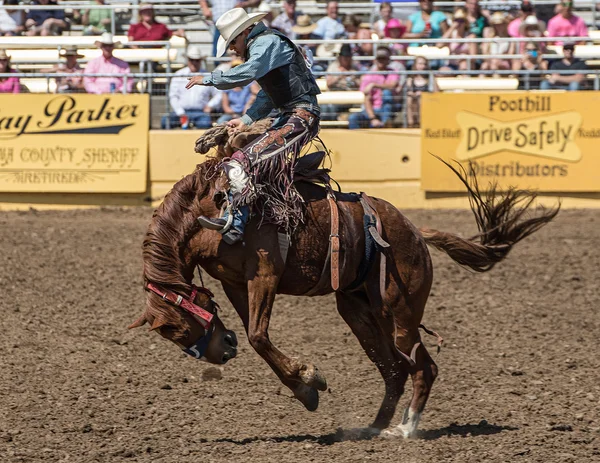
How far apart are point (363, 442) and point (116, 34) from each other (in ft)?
39.9

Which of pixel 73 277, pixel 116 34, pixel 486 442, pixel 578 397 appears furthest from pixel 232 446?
pixel 116 34

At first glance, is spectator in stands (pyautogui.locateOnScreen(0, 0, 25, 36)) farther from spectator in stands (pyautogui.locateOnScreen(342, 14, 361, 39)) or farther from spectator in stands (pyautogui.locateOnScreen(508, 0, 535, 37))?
spectator in stands (pyautogui.locateOnScreen(508, 0, 535, 37))

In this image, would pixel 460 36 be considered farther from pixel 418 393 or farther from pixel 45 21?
pixel 418 393

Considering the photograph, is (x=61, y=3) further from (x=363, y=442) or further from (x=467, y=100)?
Result: (x=363, y=442)

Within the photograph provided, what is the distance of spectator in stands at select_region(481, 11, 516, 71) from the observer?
1420 centimetres

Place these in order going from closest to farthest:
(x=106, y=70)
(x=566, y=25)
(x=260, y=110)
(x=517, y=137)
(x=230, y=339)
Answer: (x=230, y=339), (x=260, y=110), (x=517, y=137), (x=106, y=70), (x=566, y=25)

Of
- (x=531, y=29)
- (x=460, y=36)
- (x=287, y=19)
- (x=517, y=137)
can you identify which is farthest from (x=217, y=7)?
(x=517, y=137)

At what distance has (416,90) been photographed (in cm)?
1352

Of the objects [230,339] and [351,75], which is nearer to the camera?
[230,339]

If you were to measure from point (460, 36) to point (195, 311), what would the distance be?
1079 centimetres

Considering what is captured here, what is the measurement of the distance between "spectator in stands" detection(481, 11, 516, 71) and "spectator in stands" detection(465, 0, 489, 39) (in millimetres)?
158

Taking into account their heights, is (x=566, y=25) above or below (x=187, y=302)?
above

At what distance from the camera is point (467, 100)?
13.3 m

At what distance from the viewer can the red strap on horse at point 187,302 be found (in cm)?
509
